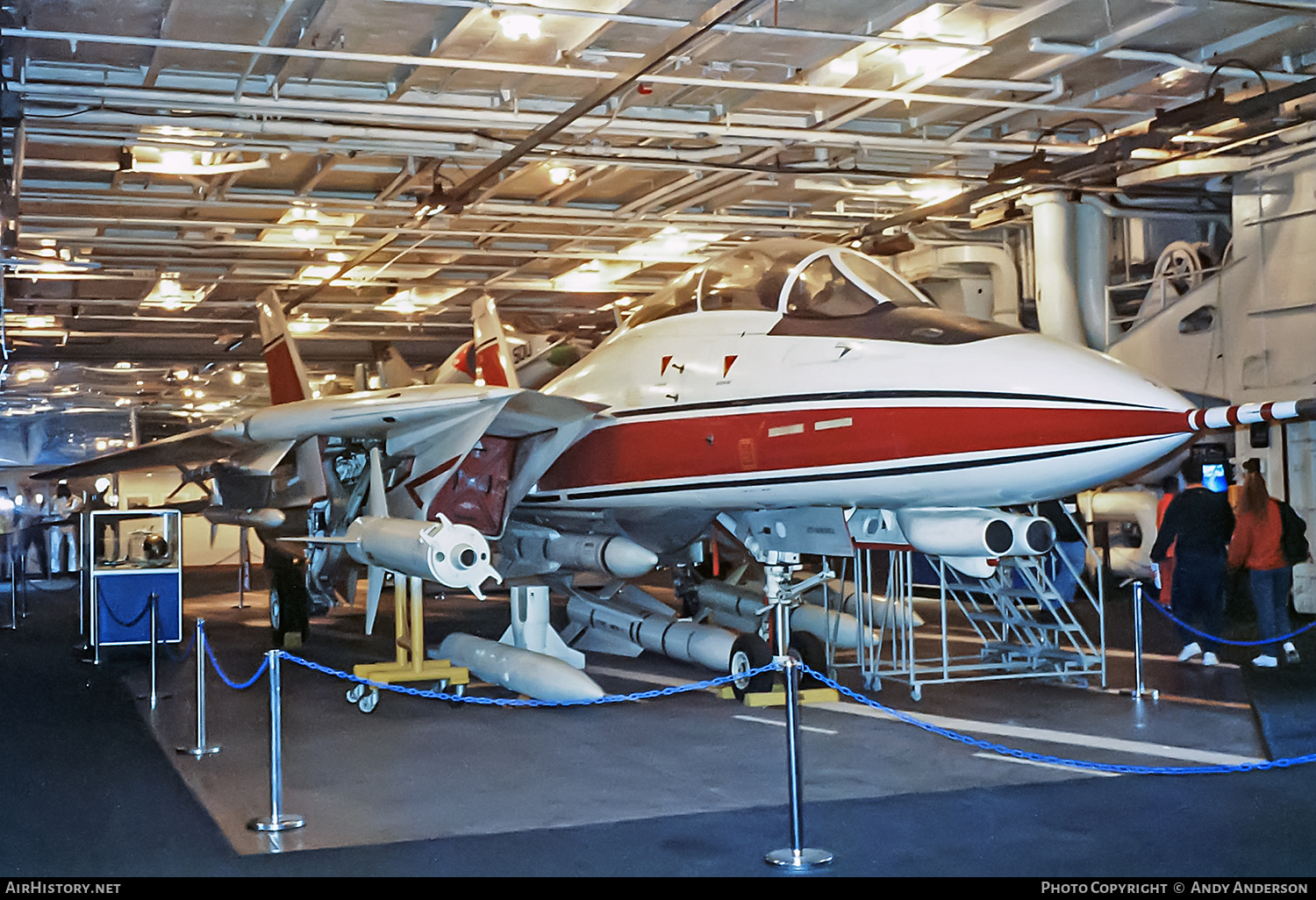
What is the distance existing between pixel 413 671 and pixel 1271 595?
Result: 22.6ft

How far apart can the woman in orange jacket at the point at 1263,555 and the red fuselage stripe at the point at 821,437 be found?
172 inches

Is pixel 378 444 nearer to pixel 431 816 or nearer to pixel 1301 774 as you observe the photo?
pixel 431 816

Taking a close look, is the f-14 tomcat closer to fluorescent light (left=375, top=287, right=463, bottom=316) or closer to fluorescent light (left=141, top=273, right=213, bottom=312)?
fluorescent light (left=141, top=273, right=213, bottom=312)

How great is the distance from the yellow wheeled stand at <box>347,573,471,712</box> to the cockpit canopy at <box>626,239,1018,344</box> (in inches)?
119

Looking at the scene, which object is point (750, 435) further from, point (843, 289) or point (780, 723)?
point (780, 723)

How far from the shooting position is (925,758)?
23.3 feet

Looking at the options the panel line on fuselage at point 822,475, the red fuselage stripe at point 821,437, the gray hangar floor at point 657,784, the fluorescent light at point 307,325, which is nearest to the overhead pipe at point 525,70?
the red fuselage stripe at point 821,437

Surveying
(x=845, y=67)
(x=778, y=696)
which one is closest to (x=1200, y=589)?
(x=778, y=696)

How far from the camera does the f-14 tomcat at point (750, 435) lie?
6.78 meters

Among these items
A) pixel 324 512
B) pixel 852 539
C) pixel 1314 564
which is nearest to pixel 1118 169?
pixel 1314 564

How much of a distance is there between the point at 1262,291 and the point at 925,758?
308 inches

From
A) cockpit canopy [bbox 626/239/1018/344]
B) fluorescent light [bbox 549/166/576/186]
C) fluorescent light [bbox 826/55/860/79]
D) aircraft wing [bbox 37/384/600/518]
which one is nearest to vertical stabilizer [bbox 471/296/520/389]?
aircraft wing [bbox 37/384/600/518]

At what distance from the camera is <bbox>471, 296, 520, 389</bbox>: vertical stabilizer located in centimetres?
1102

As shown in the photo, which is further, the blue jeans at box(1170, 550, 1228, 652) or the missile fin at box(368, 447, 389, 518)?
the blue jeans at box(1170, 550, 1228, 652)
